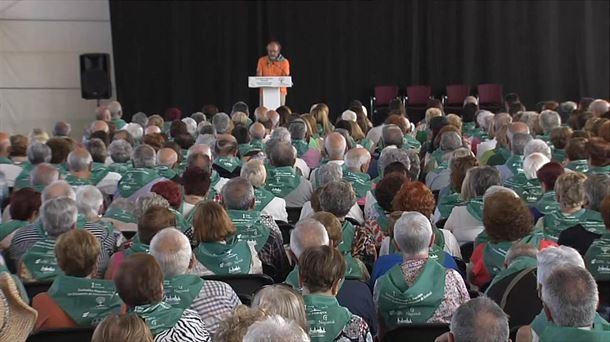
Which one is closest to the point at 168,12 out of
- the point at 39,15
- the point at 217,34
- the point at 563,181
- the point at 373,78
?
the point at 217,34

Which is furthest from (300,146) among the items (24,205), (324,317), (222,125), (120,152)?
(324,317)

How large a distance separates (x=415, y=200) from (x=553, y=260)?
A: 6.08 ft

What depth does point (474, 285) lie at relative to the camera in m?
5.31

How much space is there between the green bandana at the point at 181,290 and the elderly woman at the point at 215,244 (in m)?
0.80

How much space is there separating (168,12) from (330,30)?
120 inches

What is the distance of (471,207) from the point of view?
6.21 metres

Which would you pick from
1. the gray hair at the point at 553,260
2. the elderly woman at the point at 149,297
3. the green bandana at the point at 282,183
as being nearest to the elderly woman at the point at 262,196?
the green bandana at the point at 282,183

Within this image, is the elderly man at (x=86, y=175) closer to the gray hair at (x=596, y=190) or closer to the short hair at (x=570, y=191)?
the short hair at (x=570, y=191)

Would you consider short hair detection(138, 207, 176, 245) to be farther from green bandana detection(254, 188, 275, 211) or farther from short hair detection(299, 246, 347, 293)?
green bandana detection(254, 188, 275, 211)

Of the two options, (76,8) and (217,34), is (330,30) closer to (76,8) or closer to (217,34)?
(217,34)

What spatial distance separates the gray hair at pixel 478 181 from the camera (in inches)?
248

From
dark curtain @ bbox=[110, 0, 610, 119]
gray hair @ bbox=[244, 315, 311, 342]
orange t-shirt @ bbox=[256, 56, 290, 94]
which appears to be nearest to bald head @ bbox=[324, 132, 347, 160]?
gray hair @ bbox=[244, 315, 311, 342]

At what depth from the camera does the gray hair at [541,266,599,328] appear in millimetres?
3373

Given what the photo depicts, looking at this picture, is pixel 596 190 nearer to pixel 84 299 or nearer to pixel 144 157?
pixel 84 299
